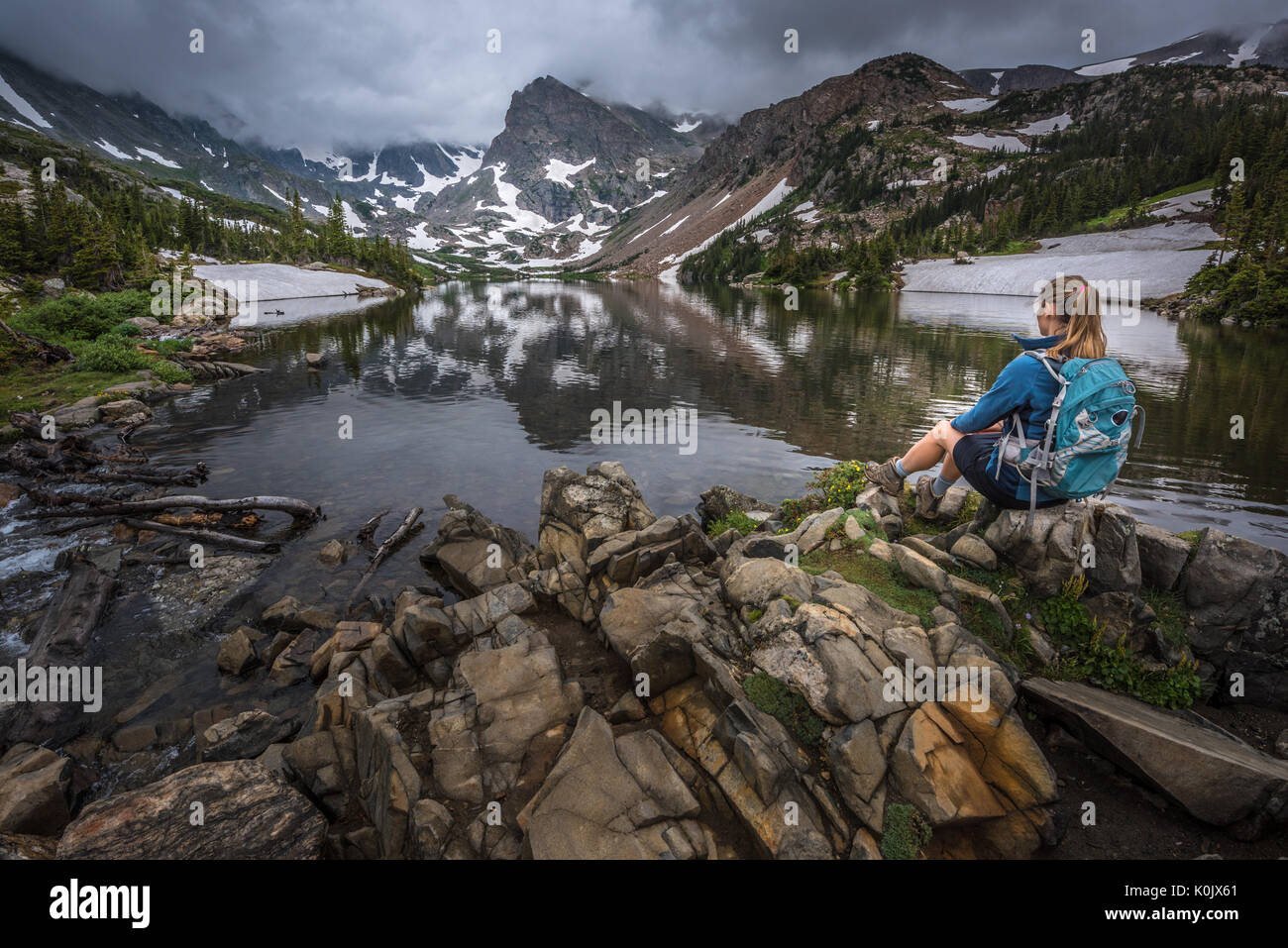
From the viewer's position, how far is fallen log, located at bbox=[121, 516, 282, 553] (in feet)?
50.1

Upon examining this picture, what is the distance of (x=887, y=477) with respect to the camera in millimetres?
11906

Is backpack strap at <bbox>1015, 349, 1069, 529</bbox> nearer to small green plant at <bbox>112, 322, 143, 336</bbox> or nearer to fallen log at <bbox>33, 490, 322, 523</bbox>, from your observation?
fallen log at <bbox>33, 490, 322, 523</bbox>

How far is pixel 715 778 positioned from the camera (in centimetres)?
646

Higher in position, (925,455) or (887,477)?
(925,455)

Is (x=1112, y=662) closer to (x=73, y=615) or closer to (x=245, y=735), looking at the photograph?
(x=245, y=735)

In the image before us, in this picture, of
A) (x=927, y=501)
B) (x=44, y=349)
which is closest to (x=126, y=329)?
(x=44, y=349)

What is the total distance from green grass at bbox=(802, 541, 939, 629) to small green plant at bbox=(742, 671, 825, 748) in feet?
7.52

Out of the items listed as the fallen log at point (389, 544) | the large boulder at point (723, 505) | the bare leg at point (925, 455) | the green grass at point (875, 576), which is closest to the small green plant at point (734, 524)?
the large boulder at point (723, 505)

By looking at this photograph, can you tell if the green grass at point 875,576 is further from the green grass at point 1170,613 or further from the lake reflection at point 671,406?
the lake reflection at point 671,406

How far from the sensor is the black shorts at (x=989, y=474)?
26.0 ft

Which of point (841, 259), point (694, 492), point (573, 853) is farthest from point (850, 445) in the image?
point (841, 259)

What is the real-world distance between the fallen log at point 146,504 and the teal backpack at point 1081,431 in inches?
739

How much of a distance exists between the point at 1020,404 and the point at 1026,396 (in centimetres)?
13
